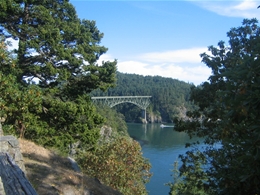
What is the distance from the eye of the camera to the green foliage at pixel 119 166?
33.1ft

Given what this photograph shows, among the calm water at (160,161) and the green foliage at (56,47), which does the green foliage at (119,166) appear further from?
the calm water at (160,161)

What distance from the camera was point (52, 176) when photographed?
629cm

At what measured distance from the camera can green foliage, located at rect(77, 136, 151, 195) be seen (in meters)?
10.1

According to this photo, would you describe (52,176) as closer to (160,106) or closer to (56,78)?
(56,78)

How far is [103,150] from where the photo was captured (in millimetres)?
11516

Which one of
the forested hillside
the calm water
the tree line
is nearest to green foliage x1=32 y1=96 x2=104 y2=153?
the tree line

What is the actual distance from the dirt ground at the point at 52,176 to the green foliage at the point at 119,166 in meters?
2.18

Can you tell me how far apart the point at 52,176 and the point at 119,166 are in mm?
4268

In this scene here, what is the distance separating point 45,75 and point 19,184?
7.49 metres

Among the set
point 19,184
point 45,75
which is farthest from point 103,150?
point 19,184

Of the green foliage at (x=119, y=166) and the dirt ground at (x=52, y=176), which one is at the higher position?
the dirt ground at (x=52, y=176)

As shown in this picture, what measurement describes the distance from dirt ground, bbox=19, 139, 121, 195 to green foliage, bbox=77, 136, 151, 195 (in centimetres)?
218

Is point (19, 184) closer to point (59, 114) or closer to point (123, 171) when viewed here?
point (59, 114)

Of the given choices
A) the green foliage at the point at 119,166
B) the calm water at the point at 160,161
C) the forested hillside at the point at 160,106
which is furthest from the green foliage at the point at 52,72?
the forested hillside at the point at 160,106
